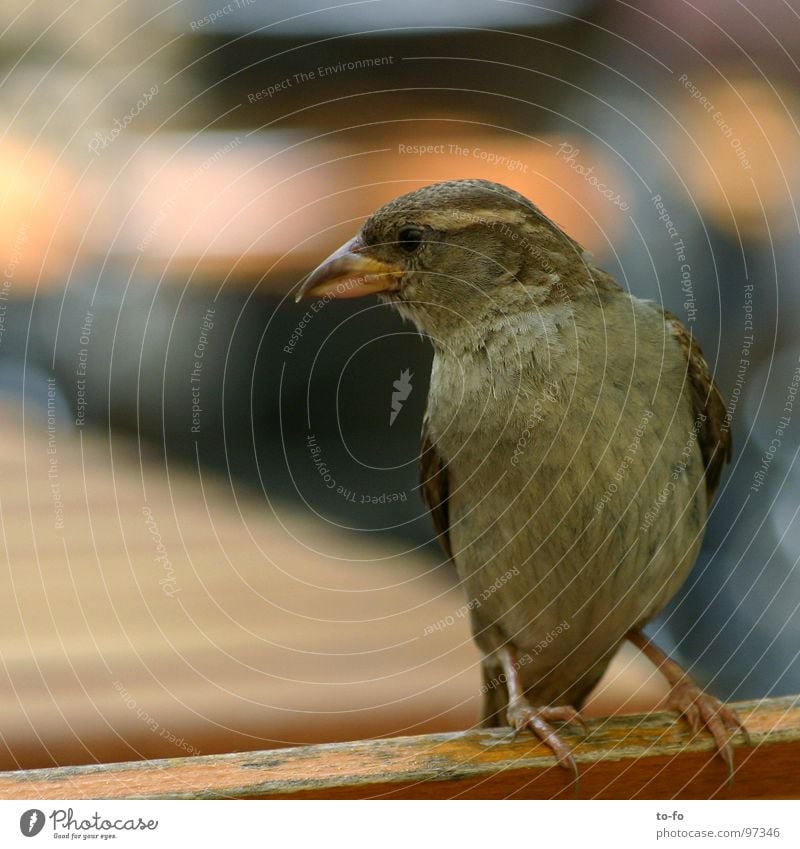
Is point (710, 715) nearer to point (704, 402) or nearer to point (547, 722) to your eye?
point (547, 722)

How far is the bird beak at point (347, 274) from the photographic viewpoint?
1003mm

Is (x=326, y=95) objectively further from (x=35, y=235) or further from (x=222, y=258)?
(x=35, y=235)

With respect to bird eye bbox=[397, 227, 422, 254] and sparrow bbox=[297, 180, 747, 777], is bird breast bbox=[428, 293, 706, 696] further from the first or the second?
bird eye bbox=[397, 227, 422, 254]

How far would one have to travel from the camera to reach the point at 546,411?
1.05 meters

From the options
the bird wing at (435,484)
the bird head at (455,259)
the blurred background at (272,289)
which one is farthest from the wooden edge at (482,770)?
the bird head at (455,259)

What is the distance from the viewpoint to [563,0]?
3.48 ft

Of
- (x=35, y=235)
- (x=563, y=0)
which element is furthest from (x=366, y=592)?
(x=563, y=0)

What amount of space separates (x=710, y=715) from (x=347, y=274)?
62cm

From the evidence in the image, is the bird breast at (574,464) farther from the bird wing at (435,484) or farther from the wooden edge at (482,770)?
the wooden edge at (482,770)

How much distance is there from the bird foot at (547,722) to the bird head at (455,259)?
43cm

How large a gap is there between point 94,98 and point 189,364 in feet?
0.93
